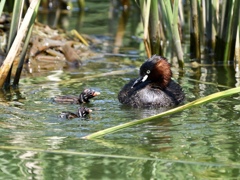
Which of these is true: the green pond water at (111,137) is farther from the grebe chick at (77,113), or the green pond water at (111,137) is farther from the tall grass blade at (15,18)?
the tall grass blade at (15,18)

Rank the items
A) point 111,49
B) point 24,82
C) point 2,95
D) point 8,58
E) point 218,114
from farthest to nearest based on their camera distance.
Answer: point 111,49 < point 24,82 < point 2,95 < point 8,58 < point 218,114

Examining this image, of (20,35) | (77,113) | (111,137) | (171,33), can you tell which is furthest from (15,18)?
(111,137)

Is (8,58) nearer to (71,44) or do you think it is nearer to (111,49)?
(71,44)

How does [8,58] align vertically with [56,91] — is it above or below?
above

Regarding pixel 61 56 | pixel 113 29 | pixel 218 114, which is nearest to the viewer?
pixel 218 114

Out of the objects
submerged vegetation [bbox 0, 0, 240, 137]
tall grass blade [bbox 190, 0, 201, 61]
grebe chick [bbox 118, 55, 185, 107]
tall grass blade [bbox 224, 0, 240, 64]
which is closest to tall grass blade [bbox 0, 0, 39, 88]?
submerged vegetation [bbox 0, 0, 240, 137]

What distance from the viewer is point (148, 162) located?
5.96 metres

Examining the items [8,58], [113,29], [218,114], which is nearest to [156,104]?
[218,114]

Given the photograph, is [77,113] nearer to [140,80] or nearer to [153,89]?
[140,80]

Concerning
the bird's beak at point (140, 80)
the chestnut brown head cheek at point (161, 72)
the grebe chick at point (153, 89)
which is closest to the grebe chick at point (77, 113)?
the grebe chick at point (153, 89)

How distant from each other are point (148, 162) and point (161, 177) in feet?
1.58

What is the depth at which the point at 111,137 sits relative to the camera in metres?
6.90

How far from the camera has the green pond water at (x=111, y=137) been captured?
5.73 meters

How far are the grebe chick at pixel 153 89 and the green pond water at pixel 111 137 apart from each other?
0.15m
